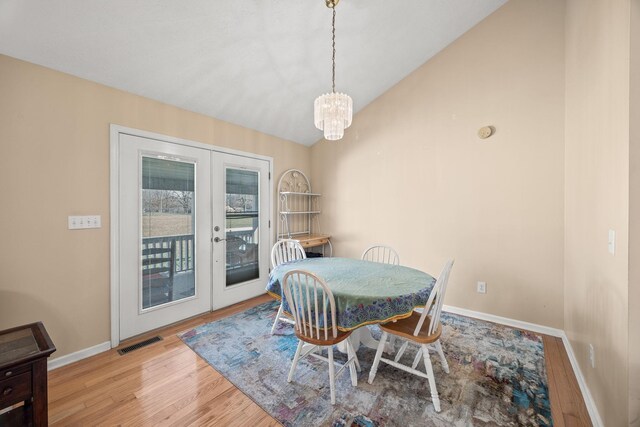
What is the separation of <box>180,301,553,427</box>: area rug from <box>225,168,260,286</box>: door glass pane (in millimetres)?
922

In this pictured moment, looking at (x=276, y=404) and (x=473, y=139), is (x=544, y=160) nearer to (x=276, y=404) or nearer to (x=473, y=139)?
(x=473, y=139)

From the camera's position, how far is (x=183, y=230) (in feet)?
9.52

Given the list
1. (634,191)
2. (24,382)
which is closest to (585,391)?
(634,191)

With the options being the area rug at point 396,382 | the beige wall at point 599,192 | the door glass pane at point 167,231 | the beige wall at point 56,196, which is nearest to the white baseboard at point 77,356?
the beige wall at point 56,196

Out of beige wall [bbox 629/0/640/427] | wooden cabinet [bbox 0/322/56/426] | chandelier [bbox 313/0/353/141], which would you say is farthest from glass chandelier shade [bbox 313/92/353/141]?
wooden cabinet [bbox 0/322/56/426]

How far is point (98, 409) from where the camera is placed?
169 centimetres

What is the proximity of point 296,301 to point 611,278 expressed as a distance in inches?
69.4

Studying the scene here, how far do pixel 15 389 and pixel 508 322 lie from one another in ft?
12.6

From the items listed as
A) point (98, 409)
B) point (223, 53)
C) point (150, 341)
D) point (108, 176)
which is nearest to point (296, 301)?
point (98, 409)

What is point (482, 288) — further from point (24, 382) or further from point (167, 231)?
point (24, 382)

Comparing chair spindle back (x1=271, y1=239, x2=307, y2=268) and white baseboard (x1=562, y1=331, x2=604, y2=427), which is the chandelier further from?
white baseboard (x1=562, y1=331, x2=604, y2=427)

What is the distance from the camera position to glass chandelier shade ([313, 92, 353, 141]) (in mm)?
2172

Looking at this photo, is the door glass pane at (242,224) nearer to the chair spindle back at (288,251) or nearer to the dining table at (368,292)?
the chair spindle back at (288,251)

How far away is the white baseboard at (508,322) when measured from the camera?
262 centimetres
